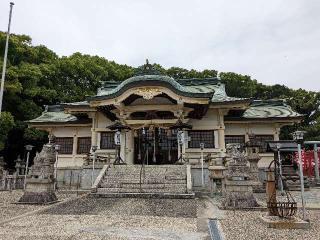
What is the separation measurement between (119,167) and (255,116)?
10515 mm

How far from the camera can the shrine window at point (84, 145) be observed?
22.0m

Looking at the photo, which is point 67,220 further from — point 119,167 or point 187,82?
point 187,82

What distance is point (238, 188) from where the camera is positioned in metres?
10.0

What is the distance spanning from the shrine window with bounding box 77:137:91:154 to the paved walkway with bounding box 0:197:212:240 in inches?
426

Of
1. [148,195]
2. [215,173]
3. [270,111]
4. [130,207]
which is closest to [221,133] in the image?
[270,111]

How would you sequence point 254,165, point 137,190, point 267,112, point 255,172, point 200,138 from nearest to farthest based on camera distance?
point 137,190, point 254,165, point 255,172, point 200,138, point 267,112

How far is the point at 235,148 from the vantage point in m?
10.6

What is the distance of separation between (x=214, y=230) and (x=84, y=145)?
667 inches

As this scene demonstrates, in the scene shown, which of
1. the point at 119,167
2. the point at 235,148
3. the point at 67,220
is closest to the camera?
the point at 67,220

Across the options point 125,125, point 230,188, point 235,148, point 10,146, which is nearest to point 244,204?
point 230,188

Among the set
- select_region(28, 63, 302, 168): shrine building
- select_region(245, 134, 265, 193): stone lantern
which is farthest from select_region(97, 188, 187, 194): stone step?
select_region(245, 134, 265, 193): stone lantern

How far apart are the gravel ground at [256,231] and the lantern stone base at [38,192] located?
23.0 ft

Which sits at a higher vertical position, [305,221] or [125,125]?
[125,125]

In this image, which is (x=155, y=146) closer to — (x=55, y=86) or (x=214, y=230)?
(x=214, y=230)
